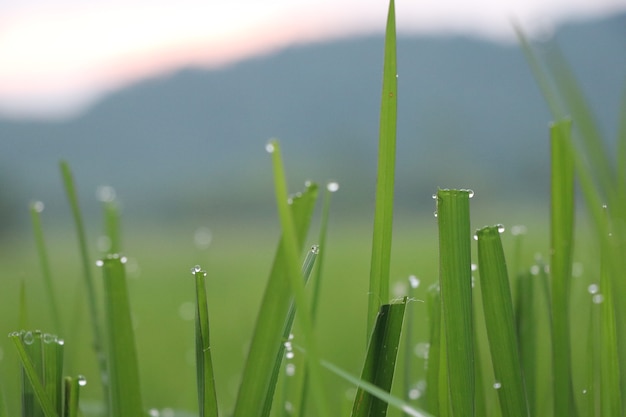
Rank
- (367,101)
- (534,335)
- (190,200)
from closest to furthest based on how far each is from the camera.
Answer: (534,335) → (190,200) → (367,101)

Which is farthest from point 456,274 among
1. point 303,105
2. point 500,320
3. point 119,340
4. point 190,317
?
point 303,105

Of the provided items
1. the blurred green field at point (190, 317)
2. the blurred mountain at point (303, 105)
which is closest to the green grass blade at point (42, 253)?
the blurred green field at point (190, 317)

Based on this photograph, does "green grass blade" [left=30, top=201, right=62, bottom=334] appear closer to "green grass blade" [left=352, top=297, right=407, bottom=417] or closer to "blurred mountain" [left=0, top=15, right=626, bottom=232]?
"green grass blade" [left=352, top=297, right=407, bottom=417]

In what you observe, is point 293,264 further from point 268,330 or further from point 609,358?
point 609,358

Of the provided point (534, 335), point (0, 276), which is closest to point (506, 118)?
point (0, 276)

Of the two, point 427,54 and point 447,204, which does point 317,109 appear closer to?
point 427,54

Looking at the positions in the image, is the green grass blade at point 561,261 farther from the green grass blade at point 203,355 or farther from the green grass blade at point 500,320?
the green grass blade at point 203,355

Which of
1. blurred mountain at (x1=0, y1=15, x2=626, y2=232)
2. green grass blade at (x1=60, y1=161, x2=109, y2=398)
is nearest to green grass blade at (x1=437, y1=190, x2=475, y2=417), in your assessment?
green grass blade at (x1=60, y1=161, x2=109, y2=398)
